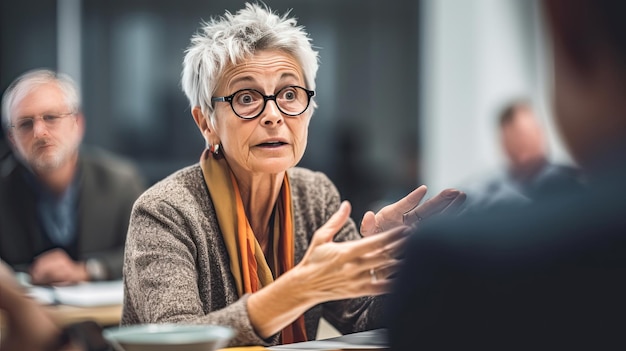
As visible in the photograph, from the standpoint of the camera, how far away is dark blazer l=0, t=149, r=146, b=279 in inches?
90.6

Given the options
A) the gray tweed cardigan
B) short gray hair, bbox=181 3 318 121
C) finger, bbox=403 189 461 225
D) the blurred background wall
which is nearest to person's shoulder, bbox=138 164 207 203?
the gray tweed cardigan

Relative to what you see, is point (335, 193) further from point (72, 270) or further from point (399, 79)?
point (399, 79)

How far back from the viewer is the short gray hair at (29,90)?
1.74 m

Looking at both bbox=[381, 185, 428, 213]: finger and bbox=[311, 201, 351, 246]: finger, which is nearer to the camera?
bbox=[311, 201, 351, 246]: finger

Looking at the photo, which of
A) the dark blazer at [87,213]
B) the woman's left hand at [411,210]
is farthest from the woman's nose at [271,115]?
the dark blazer at [87,213]

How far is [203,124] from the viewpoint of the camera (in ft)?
5.06

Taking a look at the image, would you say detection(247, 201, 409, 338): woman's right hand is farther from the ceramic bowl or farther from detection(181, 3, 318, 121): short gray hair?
detection(181, 3, 318, 121): short gray hair

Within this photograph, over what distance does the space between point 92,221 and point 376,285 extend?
1.27 metres

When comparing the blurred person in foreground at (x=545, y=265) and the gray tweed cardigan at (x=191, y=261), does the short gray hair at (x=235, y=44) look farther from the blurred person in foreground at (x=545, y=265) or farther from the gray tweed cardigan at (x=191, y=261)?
the blurred person in foreground at (x=545, y=265)

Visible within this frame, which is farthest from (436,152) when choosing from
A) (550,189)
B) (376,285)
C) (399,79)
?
(550,189)

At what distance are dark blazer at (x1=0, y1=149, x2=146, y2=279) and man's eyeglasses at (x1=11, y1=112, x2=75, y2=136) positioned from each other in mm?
501

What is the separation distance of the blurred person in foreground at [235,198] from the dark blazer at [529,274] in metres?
0.58

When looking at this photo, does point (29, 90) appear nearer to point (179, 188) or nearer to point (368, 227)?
point (179, 188)

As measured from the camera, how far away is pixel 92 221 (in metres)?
2.37
